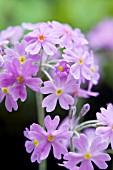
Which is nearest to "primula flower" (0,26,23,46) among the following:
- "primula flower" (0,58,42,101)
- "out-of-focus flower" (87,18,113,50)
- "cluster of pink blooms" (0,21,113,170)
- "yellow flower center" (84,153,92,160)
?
"cluster of pink blooms" (0,21,113,170)

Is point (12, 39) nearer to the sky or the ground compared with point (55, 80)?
nearer to the sky

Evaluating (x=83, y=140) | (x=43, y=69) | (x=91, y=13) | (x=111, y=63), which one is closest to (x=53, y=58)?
(x=43, y=69)

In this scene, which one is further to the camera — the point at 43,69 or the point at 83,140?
the point at 43,69

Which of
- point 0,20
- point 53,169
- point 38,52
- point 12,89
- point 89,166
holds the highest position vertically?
point 0,20

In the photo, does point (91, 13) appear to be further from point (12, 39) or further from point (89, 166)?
A: point (89, 166)

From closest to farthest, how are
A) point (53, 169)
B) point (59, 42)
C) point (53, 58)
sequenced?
point (59, 42)
point (53, 58)
point (53, 169)

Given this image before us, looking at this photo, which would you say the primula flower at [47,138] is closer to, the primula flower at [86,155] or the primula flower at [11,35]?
the primula flower at [86,155]

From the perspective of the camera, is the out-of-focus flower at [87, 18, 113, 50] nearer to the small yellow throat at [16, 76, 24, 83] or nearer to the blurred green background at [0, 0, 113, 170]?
the blurred green background at [0, 0, 113, 170]
